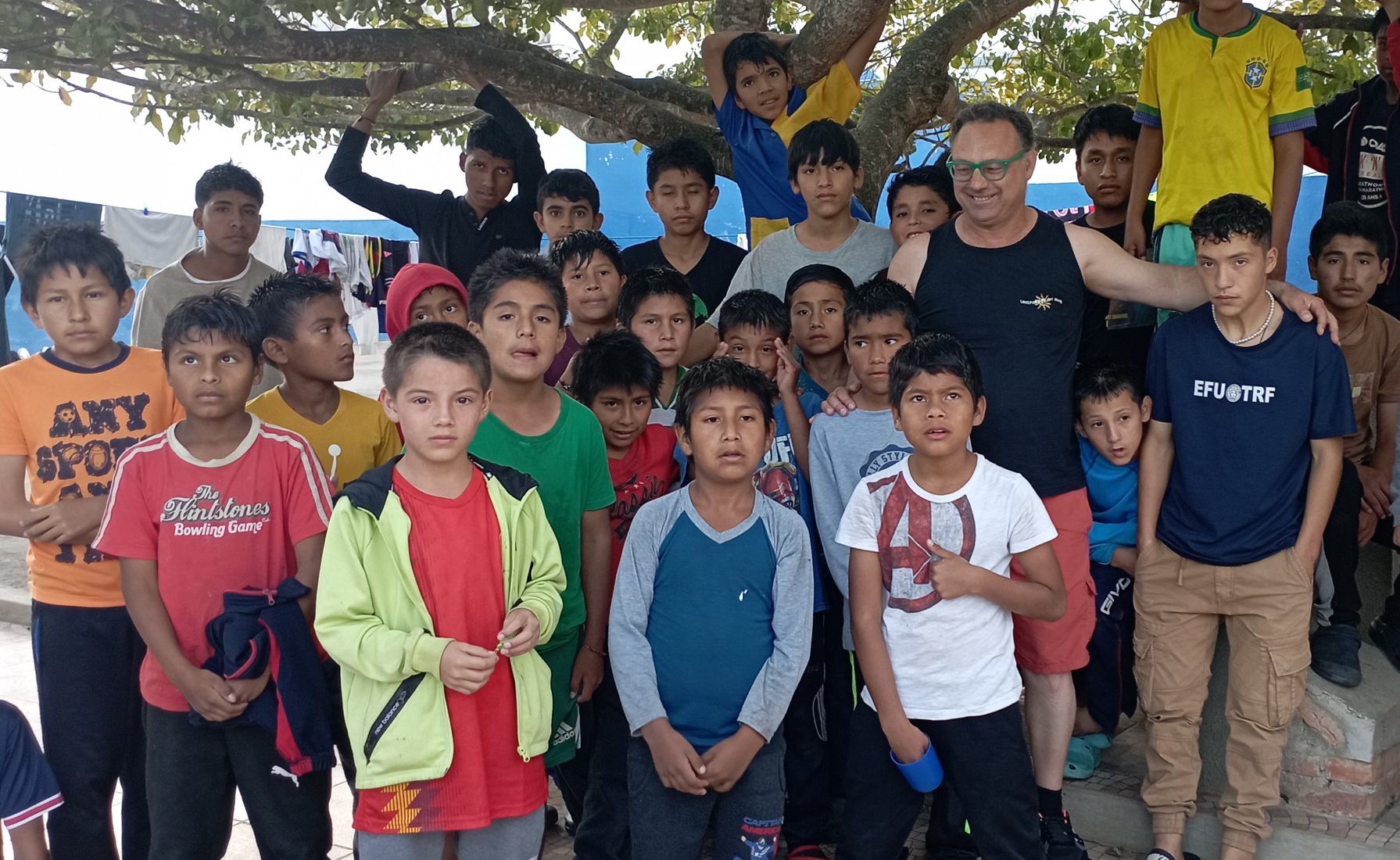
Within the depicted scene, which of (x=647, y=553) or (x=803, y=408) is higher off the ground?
(x=803, y=408)

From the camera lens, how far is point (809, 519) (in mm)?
3049

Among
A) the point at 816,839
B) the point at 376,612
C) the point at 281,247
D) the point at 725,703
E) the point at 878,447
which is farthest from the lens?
the point at 281,247

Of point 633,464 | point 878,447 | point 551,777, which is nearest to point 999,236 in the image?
point 878,447

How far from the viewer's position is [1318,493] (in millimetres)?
2762

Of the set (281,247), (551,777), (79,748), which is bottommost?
(551,777)

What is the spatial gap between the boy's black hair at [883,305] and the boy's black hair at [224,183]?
2.41m

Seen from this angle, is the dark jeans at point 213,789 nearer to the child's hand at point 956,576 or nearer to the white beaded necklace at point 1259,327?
the child's hand at point 956,576

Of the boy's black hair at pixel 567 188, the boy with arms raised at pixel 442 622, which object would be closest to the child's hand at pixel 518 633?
the boy with arms raised at pixel 442 622

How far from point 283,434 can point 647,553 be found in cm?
97

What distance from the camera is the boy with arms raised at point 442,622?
2166 mm

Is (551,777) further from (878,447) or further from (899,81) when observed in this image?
(899,81)

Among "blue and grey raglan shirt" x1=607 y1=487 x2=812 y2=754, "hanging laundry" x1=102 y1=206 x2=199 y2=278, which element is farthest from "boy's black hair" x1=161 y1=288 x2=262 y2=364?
"hanging laundry" x1=102 y1=206 x2=199 y2=278

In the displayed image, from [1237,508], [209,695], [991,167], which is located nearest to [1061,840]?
[1237,508]

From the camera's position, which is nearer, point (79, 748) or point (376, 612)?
point (376, 612)
